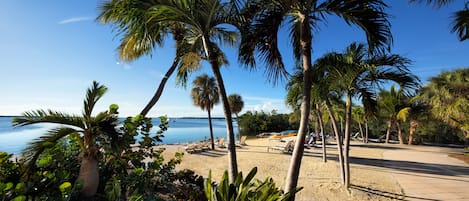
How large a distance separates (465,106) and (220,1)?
13.0m

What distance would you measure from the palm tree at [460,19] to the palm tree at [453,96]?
8.86m

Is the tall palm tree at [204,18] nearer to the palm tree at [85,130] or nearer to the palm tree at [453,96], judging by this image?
the palm tree at [85,130]

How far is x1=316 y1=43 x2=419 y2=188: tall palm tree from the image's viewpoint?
4.55 metres

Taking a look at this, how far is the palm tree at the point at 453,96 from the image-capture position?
9617 millimetres

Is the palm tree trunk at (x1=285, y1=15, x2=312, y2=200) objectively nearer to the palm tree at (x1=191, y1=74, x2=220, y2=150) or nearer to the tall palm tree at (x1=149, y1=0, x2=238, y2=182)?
the tall palm tree at (x1=149, y1=0, x2=238, y2=182)

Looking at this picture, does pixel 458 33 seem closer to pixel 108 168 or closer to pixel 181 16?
pixel 181 16

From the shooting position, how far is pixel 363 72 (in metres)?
5.23

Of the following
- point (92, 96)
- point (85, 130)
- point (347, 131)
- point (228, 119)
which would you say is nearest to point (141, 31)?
point (92, 96)

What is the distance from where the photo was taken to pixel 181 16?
2.80m

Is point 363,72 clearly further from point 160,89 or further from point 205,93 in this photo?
point 205,93

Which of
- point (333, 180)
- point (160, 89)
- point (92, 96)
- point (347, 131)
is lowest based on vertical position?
point (333, 180)

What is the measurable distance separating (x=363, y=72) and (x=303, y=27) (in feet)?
10.8

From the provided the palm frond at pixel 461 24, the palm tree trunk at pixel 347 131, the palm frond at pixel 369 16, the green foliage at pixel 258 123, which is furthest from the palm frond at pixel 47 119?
the green foliage at pixel 258 123

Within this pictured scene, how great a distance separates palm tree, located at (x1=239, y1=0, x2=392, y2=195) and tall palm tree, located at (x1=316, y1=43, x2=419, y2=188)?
5.21 feet
